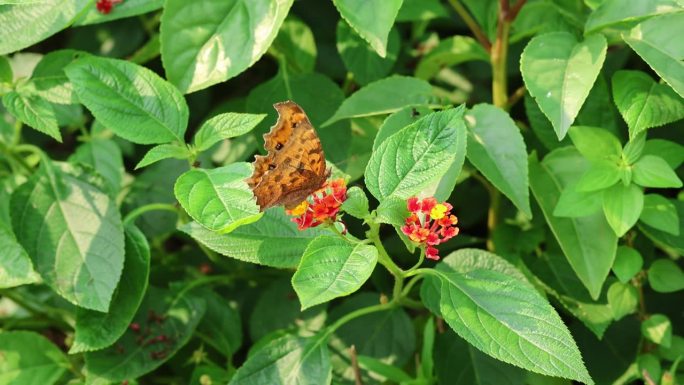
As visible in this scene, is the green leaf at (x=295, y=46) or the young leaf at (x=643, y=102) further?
the green leaf at (x=295, y=46)

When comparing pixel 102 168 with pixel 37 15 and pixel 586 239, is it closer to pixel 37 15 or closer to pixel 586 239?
pixel 37 15

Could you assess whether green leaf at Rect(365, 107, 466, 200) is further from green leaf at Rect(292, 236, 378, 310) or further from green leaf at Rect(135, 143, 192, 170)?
green leaf at Rect(135, 143, 192, 170)

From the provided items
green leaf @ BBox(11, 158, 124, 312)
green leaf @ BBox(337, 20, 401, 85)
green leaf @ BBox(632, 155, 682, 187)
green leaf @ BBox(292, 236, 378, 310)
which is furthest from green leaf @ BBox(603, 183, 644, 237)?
green leaf @ BBox(11, 158, 124, 312)

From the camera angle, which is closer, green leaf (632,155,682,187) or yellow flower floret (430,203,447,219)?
yellow flower floret (430,203,447,219)

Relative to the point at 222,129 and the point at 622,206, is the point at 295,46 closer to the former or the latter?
the point at 222,129

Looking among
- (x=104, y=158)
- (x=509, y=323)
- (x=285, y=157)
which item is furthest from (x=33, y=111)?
(x=509, y=323)

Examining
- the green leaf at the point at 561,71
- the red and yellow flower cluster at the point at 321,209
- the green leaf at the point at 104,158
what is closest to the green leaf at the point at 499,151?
the green leaf at the point at 561,71

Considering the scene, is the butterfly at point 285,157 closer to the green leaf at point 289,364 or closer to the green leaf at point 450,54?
the green leaf at point 289,364
